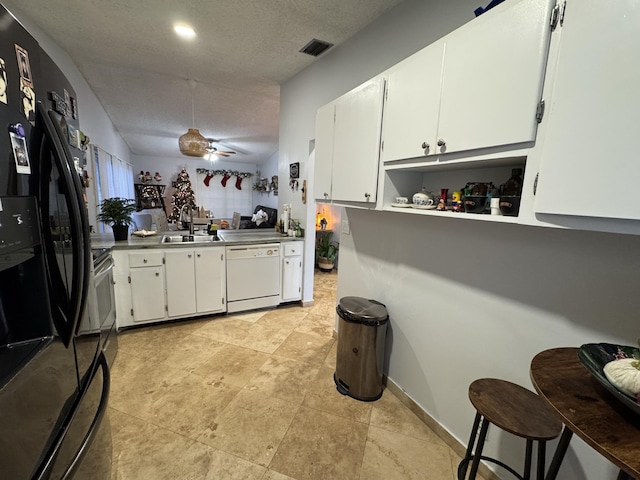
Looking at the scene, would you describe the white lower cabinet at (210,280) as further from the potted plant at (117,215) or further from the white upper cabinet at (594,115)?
the white upper cabinet at (594,115)

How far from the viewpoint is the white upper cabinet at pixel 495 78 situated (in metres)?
0.92

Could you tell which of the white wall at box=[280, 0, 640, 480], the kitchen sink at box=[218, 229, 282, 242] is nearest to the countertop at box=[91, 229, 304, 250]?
the kitchen sink at box=[218, 229, 282, 242]

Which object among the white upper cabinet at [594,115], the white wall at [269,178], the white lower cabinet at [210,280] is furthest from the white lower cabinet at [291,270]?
the white wall at [269,178]

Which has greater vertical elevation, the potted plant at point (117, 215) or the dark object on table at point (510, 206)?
the dark object on table at point (510, 206)

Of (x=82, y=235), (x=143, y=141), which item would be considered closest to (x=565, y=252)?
(x=82, y=235)

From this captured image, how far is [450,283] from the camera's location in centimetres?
163

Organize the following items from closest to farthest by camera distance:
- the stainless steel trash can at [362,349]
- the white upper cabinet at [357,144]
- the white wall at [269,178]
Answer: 1. the white upper cabinet at [357,144]
2. the stainless steel trash can at [362,349]
3. the white wall at [269,178]

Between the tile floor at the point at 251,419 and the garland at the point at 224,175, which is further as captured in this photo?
the garland at the point at 224,175

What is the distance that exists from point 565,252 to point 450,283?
23.2 inches

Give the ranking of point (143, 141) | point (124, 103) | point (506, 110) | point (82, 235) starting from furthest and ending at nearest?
point (143, 141)
point (124, 103)
point (506, 110)
point (82, 235)

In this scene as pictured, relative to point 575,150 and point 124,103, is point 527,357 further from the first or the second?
point 124,103

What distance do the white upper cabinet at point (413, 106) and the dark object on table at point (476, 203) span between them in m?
0.29

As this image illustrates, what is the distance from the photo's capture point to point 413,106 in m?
1.42

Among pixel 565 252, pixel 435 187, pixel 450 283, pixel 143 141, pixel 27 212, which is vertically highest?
pixel 143 141
